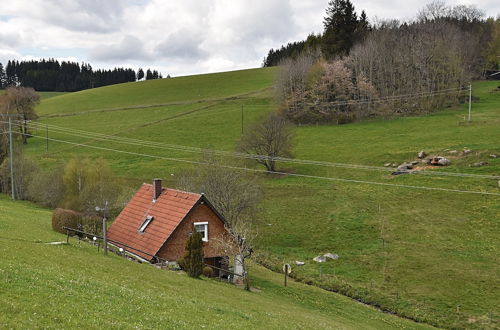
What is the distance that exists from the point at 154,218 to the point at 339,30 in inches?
3231

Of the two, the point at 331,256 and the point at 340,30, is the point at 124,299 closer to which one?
the point at 331,256

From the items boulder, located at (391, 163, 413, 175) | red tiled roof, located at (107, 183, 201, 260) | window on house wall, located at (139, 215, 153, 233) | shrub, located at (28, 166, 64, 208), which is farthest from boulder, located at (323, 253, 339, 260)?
shrub, located at (28, 166, 64, 208)

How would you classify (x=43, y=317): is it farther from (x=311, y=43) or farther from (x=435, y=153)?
(x=311, y=43)

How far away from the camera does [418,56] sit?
307 ft

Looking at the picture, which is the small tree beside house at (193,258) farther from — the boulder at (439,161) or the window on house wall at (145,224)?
the boulder at (439,161)

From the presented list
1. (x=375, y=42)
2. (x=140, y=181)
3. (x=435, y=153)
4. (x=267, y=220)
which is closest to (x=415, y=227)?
(x=267, y=220)

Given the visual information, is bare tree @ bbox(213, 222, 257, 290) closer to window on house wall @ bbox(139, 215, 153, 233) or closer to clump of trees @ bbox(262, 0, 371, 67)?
window on house wall @ bbox(139, 215, 153, 233)

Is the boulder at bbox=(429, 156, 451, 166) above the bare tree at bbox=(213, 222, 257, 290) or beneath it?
above

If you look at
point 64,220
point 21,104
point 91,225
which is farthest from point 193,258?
point 21,104

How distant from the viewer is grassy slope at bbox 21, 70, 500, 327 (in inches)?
1396

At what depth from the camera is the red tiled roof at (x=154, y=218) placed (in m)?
34.6

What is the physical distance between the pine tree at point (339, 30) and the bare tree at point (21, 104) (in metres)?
65.9

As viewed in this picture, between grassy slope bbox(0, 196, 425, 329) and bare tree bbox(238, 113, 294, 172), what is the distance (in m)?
32.5

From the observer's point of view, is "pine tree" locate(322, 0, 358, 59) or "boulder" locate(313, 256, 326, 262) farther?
"pine tree" locate(322, 0, 358, 59)
